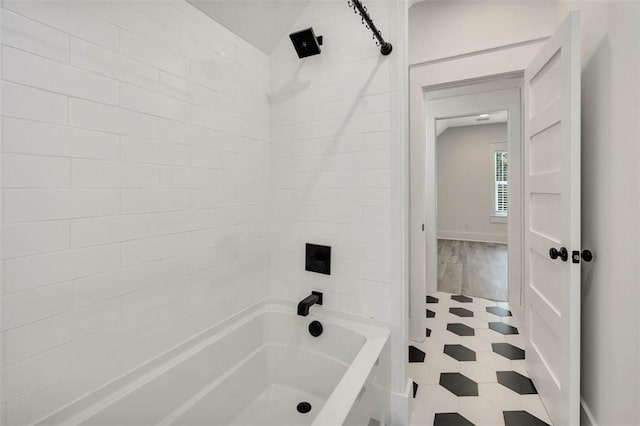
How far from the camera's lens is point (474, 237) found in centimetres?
680

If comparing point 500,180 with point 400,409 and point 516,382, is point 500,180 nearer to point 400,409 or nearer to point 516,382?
point 516,382

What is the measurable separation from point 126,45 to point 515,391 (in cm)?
268

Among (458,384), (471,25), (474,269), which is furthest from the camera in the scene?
(474,269)

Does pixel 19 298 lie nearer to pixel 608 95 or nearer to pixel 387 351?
pixel 387 351

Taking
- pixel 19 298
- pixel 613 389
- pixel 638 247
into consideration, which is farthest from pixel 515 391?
pixel 19 298

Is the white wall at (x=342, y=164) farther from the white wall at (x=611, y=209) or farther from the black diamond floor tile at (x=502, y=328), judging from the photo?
the black diamond floor tile at (x=502, y=328)

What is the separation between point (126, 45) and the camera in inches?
45.6

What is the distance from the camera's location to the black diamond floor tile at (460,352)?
7.22 feet

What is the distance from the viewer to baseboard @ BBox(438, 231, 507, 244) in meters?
6.53

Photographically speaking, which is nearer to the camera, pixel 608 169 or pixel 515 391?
pixel 608 169

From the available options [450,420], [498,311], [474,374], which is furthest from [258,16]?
[498,311]

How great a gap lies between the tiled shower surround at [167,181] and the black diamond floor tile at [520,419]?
709 mm

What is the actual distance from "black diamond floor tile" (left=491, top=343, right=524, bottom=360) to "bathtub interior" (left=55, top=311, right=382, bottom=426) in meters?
1.38

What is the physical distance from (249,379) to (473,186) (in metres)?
6.57
